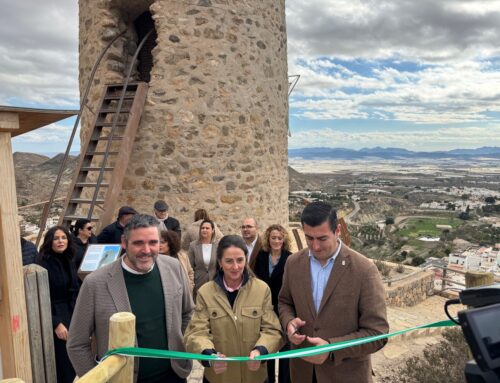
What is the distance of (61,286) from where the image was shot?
3.41 meters

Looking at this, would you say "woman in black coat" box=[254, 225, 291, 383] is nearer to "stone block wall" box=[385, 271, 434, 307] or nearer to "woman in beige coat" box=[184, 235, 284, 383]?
"woman in beige coat" box=[184, 235, 284, 383]

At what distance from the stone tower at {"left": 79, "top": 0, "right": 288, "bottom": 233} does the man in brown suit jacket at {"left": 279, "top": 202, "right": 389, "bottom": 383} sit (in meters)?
3.94

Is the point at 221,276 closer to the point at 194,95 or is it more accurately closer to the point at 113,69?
the point at 194,95

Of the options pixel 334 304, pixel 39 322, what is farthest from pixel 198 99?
pixel 334 304

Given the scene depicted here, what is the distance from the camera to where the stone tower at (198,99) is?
6.00 meters

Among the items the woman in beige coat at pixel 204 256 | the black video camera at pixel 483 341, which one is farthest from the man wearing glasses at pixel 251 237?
the black video camera at pixel 483 341

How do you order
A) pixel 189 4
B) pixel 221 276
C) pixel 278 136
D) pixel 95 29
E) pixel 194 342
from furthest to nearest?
1. pixel 278 136
2. pixel 95 29
3. pixel 189 4
4. pixel 221 276
5. pixel 194 342

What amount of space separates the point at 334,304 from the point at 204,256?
2.28m

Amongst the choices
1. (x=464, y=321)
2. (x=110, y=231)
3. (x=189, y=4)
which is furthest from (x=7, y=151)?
(x=189, y=4)

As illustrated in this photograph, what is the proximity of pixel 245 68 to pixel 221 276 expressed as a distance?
444cm

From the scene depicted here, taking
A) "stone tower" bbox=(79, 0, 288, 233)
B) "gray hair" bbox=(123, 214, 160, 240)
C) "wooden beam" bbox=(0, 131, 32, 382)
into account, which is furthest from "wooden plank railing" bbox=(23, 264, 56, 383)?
"stone tower" bbox=(79, 0, 288, 233)

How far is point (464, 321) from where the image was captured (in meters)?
1.45

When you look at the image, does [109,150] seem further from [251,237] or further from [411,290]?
[411,290]

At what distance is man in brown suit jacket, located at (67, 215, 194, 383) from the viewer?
232 centimetres
